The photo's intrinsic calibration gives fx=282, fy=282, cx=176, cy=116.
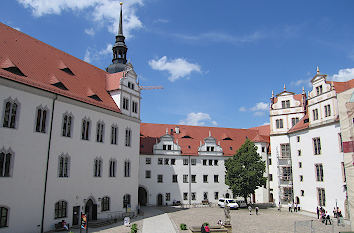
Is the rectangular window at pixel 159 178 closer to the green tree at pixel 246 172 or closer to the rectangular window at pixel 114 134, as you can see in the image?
the green tree at pixel 246 172

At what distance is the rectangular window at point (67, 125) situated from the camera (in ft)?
85.0

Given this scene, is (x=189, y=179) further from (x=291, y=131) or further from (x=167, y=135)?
(x=291, y=131)

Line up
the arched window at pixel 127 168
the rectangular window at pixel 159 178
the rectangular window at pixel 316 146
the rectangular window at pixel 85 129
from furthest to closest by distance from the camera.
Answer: the rectangular window at pixel 159 178 < the rectangular window at pixel 316 146 < the arched window at pixel 127 168 < the rectangular window at pixel 85 129

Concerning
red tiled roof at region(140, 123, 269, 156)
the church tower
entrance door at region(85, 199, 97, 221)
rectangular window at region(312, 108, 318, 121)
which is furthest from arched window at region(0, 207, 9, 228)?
rectangular window at region(312, 108, 318, 121)

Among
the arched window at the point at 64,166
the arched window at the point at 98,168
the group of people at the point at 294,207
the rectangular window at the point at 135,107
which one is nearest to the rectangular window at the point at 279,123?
the group of people at the point at 294,207

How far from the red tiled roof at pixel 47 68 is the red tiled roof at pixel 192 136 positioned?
16.0 metres

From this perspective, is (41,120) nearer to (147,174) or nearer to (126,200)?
(126,200)

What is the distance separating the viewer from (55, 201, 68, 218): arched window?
24.5m

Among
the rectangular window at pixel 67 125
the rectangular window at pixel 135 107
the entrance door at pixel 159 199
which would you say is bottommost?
the entrance door at pixel 159 199

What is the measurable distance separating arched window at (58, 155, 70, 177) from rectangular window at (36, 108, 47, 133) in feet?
10.4

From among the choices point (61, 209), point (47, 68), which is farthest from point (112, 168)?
point (47, 68)

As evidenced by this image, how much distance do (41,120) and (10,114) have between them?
270cm

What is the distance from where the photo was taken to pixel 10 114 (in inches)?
840

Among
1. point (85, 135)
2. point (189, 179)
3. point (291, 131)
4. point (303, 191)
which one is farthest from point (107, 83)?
point (303, 191)
